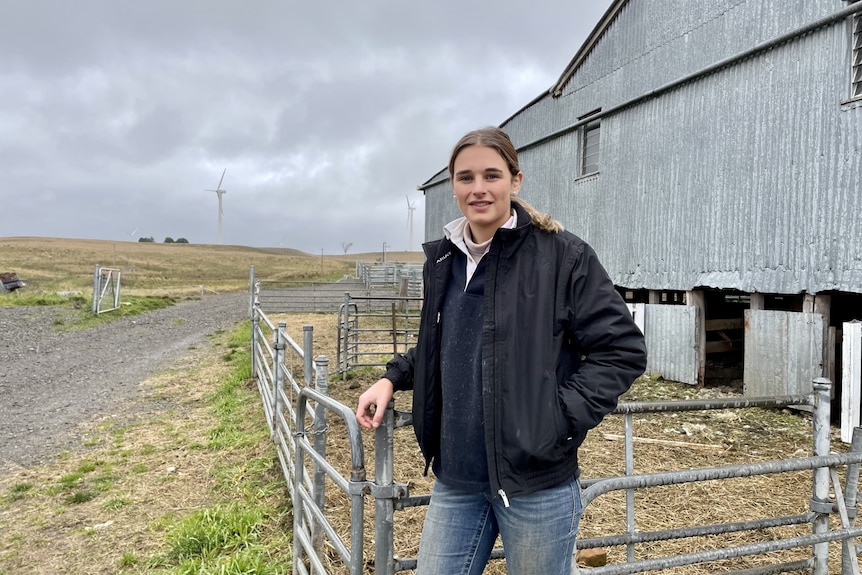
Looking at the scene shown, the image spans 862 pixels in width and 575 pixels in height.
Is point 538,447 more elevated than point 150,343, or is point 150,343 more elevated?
point 538,447

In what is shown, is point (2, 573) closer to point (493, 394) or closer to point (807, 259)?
point (493, 394)

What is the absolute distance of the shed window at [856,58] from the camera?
24.4 ft

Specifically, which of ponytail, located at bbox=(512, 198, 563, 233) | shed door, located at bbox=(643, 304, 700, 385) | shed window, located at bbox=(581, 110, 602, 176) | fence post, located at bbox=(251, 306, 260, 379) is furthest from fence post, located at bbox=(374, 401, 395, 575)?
shed window, located at bbox=(581, 110, 602, 176)

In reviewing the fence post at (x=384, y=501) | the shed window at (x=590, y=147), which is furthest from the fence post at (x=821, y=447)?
the shed window at (x=590, y=147)

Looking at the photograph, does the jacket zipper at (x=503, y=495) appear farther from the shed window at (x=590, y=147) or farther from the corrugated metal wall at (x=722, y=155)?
the shed window at (x=590, y=147)

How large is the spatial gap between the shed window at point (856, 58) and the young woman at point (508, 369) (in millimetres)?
7773

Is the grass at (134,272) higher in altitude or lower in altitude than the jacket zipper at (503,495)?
higher

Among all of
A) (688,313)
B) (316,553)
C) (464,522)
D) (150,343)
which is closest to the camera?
(464,522)

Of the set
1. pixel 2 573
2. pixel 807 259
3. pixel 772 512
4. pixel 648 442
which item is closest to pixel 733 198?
pixel 807 259

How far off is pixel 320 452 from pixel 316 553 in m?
0.50

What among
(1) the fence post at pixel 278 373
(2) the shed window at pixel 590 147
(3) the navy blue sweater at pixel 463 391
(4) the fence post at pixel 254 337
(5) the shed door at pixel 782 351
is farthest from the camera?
(2) the shed window at pixel 590 147

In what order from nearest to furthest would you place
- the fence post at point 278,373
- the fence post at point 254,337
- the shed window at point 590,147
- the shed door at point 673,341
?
1. the fence post at point 278,373
2. the fence post at point 254,337
3. the shed door at point 673,341
4. the shed window at point 590,147

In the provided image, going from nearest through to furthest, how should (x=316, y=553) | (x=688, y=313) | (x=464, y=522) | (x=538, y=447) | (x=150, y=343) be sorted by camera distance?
(x=538, y=447)
(x=464, y=522)
(x=316, y=553)
(x=688, y=313)
(x=150, y=343)

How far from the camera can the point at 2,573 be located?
12.8ft
